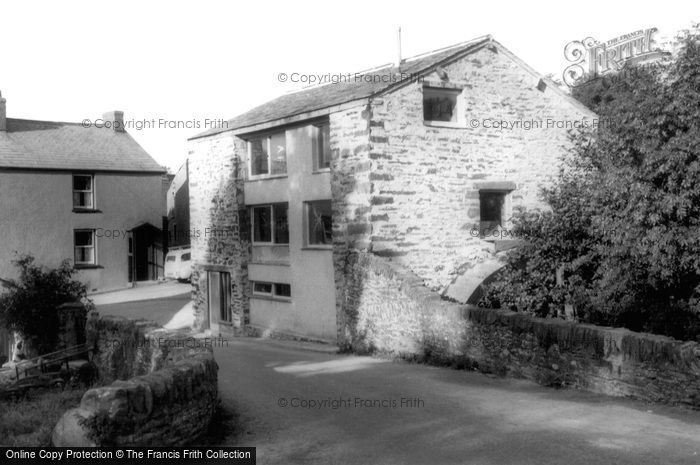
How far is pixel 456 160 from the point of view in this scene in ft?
61.6

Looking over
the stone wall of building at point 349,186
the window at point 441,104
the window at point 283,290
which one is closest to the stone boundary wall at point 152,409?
the stone wall of building at point 349,186

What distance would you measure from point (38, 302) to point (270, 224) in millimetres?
6821

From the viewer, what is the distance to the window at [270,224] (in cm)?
2197

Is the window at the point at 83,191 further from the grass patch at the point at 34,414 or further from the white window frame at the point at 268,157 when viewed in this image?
the grass patch at the point at 34,414

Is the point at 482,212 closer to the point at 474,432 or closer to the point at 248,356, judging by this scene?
the point at 248,356

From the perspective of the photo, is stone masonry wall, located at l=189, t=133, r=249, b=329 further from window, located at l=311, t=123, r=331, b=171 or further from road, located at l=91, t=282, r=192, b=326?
window, located at l=311, t=123, r=331, b=171

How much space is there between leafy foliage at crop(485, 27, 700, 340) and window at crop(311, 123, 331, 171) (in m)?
5.30

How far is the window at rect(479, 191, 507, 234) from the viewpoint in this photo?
1952 centimetres

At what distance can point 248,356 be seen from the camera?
17.5 metres

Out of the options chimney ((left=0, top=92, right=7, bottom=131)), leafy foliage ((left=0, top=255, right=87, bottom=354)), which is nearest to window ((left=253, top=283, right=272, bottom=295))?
leafy foliage ((left=0, top=255, right=87, bottom=354))

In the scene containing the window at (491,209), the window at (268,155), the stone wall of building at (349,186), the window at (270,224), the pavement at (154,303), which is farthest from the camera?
the pavement at (154,303)

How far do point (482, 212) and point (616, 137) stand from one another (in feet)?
19.6

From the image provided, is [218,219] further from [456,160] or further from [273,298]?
[456,160]

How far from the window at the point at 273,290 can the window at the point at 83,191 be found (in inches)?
622
